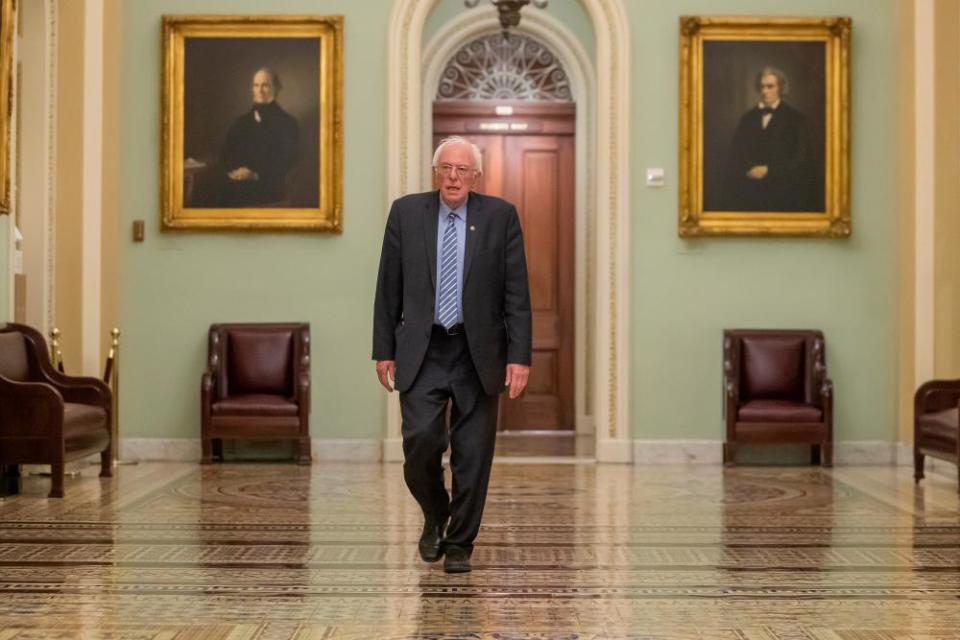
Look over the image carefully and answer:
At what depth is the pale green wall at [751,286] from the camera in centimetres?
1009

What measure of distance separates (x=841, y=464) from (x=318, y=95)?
4.69 metres

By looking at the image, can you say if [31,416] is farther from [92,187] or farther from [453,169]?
[453,169]

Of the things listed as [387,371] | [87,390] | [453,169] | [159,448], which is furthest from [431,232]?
[159,448]

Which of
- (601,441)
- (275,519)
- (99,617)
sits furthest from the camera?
(601,441)

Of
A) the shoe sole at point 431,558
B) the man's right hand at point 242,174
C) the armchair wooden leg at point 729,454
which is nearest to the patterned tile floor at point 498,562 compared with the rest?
the shoe sole at point 431,558

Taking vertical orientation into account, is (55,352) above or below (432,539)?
above

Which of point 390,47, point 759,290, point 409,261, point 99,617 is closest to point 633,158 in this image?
point 759,290

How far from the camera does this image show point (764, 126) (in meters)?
10.1

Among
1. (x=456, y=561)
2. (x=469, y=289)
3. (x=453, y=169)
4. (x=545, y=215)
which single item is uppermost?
(x=545, y=215)

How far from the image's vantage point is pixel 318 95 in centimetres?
1007

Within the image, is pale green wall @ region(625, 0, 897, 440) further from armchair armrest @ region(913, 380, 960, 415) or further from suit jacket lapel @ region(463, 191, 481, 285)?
suit jacket lapel @ region(463, 191, 481, 285)

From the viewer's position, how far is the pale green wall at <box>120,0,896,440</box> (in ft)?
33.1

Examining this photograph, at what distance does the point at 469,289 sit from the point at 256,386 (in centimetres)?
500

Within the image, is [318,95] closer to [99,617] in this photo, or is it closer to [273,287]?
[273,287]
